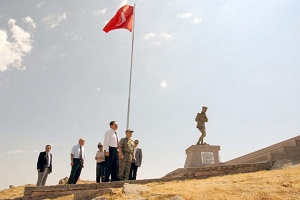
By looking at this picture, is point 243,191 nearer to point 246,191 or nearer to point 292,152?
point 246,191

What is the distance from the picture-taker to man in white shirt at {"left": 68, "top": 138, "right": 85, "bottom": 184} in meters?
8.91

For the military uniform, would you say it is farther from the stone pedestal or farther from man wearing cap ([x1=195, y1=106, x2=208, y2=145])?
man wearing cap ([x1=195, y1=106, x2=208, y2=145])

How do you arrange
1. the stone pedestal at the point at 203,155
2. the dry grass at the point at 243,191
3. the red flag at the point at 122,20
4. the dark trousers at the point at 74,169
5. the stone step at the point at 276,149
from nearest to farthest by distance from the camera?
1. the dry grass at the point at 243,191
2. the dark trousers at the point at 74,169
3. the stone step at the point at 276,149
4. the stone pedestal at the point at 203,155
5. the red flag at the point at 122,20

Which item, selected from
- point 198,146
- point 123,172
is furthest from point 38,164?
point 198,146

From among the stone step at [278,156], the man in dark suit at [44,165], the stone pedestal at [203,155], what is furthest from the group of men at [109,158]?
the stone step at [278,156]

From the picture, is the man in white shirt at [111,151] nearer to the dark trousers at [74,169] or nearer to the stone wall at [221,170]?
the dark trousers at [74,169]

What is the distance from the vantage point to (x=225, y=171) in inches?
361

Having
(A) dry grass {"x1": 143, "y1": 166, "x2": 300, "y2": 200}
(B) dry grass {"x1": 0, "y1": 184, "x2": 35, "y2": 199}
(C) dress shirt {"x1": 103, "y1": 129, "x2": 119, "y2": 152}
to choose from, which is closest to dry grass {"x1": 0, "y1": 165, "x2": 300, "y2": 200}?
(A) dry grass {"x1": 143, "y1": 166, "x2": 300, "y2": 200}

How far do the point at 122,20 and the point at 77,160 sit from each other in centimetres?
919

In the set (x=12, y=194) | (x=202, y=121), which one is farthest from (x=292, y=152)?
(x=12, y=194)

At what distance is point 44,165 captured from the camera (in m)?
9.29

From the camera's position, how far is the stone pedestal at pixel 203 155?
13.2m

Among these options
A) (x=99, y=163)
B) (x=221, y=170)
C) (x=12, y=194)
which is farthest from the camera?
(x=12, y=194)

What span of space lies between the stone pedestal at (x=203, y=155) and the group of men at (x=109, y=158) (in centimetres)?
486
